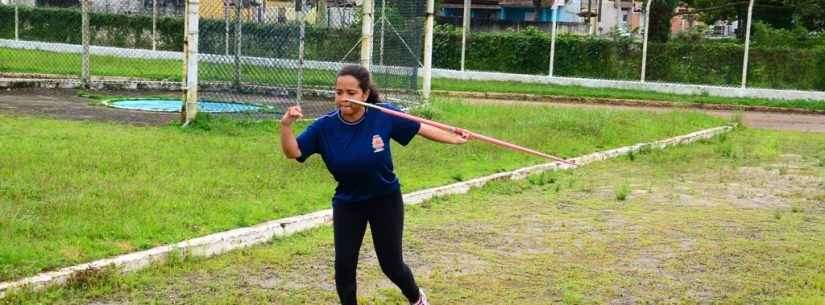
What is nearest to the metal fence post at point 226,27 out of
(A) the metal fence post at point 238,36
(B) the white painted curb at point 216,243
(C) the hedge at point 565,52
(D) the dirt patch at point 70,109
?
(A) the metal fence post at point 238,36

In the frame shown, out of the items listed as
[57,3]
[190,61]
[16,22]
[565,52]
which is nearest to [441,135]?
[190,61]

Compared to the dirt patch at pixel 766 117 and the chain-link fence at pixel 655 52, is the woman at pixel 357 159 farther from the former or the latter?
the chain-link fence at pixel 655 52

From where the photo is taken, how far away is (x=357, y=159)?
5.61 metres

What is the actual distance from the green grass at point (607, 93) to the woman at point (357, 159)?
21.6 m

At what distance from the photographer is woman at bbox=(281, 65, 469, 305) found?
18.4ft

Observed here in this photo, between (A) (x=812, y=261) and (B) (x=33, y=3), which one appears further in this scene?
(B) (x=33, y=3)

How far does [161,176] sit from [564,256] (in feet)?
12.5

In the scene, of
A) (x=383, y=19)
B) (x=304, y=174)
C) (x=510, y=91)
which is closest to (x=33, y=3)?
(x=510, y=91)

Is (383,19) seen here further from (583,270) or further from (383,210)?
(383,210)

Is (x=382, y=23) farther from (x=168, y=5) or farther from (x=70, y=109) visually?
(x=168, y=5)

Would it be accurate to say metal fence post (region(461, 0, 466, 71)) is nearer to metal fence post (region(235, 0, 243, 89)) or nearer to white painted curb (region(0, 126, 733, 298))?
metal fence post (region(235, 0, 243, 89))

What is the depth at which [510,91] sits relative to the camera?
27.8m

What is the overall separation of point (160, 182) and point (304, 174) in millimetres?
1684

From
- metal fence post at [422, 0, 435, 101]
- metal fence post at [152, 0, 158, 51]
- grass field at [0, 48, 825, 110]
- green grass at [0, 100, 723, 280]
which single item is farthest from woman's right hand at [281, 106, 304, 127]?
metal fence post at [152, 0, 158, 51]
